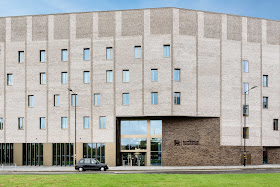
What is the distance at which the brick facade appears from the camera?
144ft

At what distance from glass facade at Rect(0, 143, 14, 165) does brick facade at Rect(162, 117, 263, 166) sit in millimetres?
21983

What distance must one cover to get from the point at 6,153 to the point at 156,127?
873 inches

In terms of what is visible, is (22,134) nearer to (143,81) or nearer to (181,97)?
(143,81)

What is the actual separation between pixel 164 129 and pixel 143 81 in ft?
24.3

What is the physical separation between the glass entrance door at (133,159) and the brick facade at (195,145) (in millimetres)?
3200

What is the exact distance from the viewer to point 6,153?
46.2 metres

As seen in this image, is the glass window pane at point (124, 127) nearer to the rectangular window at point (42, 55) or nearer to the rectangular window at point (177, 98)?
the rectangular window at point (177, 98)

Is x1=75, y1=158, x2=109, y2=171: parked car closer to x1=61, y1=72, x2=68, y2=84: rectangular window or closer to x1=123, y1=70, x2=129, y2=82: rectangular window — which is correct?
x1=123, y1=70, x2=129, y2=82: rectangular window

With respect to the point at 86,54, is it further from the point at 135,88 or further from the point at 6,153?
the point at 6,153

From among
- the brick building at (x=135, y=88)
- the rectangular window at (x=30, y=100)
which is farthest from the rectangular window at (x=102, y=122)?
the rectangular window at (x=30, y=100)

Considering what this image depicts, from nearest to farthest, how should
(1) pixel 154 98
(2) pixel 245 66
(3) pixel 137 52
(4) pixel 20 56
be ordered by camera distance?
(1) pixel 154 98 < (3) pixel 137 52 < (2) pixel 245 66 < (4) pixel 20 56

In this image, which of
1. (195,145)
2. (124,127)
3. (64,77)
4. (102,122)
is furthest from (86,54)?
(195,145)

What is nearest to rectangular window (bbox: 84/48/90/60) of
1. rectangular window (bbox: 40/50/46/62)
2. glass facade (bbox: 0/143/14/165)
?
rectangular window (bbox: 40/50/46/62)

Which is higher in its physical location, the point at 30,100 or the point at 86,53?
the point at 86,53
